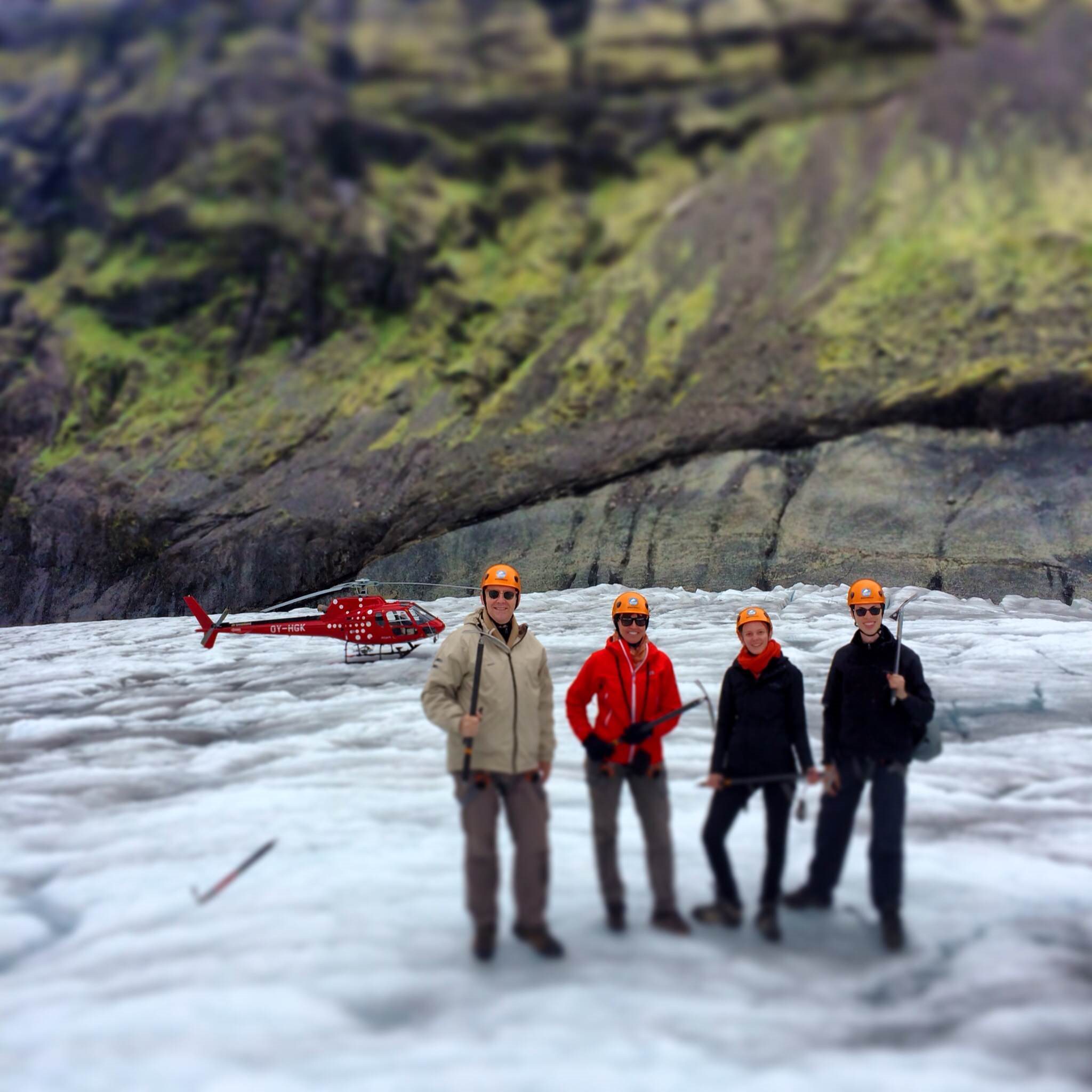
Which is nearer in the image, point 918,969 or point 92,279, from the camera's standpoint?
point 918,969

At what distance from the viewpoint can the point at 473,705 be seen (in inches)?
166

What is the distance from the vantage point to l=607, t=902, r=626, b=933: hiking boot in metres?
4.23

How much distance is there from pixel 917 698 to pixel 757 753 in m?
0.85

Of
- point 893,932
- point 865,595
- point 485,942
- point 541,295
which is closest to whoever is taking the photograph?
point 485,942

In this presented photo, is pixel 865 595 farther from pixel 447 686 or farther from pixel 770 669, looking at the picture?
pixel 447 686

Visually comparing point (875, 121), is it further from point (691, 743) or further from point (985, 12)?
point (691, 743)

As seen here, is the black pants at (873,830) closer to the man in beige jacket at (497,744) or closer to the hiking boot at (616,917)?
the hiking boot at (616,917)

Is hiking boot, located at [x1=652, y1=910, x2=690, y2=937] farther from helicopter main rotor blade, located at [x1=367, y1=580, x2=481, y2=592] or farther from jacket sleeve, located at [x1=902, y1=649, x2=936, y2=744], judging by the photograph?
helicopter main rotor blade, located at [x1=367, y1=580, x2=481, y2=592]

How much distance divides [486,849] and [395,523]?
20990 mm

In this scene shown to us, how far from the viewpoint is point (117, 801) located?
267 inches

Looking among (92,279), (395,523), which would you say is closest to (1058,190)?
(395,523)

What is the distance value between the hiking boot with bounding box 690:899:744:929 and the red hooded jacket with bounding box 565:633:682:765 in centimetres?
77

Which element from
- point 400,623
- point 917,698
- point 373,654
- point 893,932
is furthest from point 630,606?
point 373,654

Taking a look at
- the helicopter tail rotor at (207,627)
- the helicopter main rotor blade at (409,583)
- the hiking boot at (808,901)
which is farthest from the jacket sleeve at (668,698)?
the helicopter main rotor blade at (409,583)
